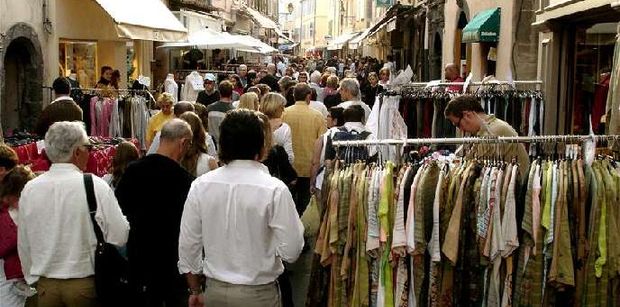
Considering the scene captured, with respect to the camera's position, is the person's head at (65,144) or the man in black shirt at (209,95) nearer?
the person's head at (65,144)

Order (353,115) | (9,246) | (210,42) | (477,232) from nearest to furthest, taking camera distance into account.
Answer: (9,246), (477,232), (353,115), (210,42)

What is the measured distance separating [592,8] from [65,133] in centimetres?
582

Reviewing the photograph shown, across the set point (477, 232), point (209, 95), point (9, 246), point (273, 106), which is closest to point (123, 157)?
point (9, 246)

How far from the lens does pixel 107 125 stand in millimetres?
11461

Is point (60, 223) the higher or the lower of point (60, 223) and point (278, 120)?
the lower

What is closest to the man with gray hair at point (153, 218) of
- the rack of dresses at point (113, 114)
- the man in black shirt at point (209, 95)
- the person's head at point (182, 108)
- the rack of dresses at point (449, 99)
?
the person's head at point (182, 108)

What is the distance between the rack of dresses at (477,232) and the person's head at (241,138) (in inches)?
51.1

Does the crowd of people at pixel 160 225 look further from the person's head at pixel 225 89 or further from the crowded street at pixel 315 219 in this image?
the person's head at pixel 225 89

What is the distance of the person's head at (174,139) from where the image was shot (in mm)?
4988

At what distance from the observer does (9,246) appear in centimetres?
475

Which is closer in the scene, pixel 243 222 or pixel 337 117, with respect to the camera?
pixel 243 222

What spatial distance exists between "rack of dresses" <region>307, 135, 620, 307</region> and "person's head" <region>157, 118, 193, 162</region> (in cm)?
99

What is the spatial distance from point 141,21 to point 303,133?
21.8 ft

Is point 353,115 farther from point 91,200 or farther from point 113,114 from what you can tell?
point 113,114
